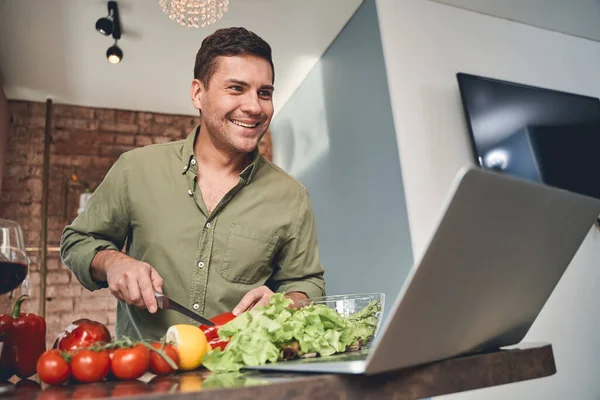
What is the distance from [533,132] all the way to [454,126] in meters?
0.47

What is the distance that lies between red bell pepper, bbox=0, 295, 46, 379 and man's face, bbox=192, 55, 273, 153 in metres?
0.73

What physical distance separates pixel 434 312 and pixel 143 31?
2.90m

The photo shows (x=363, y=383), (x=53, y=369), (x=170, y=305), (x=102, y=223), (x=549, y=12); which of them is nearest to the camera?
(x=363, y=383)

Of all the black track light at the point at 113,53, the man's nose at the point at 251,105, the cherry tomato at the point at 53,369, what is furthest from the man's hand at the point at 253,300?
the black track light at the point at 113,53

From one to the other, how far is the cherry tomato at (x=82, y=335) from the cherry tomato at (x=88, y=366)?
0.13m

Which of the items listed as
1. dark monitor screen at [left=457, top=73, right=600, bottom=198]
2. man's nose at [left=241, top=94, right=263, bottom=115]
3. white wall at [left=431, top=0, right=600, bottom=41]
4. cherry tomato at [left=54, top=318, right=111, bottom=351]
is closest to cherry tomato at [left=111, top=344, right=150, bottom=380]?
cherry tomato at [left=54, top=318, right=111, bottom=351]

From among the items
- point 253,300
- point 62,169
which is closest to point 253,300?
point 253,300

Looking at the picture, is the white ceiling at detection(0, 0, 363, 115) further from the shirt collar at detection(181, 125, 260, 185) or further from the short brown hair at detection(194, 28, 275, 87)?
the shirt collar at detection(181, 125, 260, 185)

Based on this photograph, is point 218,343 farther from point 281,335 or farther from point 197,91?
point 197,91

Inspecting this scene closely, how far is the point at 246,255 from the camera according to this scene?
125 centimetres

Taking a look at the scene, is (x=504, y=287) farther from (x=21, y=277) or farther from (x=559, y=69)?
(x=559, y=69)

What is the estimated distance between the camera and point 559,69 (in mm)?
3119

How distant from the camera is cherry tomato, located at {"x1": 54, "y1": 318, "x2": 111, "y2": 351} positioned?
693mm

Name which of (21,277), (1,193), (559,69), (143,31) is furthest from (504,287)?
(1,193)
